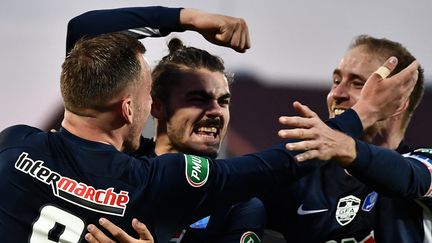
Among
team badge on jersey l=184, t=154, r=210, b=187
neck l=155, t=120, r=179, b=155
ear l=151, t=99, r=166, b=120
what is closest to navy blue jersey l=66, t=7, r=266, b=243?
neck l=155, t=120, r=179, b=155

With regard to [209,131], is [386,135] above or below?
above

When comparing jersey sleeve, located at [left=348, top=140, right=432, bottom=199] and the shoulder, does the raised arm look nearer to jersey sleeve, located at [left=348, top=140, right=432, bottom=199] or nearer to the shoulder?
jersey sleeve, located at [left=348, top=140, right=432, bottom=199]

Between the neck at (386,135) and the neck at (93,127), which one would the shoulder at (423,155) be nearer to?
the neck at (386,135)

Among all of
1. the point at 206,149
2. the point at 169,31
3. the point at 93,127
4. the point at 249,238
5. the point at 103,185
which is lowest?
the point at 249,238

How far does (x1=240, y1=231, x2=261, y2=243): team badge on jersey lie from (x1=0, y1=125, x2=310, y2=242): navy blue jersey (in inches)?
15.0

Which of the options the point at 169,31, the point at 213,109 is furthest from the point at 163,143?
the point at 169,31

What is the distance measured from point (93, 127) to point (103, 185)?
0.24 meters

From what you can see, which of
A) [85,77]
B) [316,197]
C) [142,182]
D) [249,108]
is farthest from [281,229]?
[249,108]

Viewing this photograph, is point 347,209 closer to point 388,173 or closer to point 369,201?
point 369,201

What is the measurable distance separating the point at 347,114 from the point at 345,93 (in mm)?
641

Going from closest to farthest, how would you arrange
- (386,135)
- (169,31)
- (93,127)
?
(93,127) < (169,31) < (386,135)

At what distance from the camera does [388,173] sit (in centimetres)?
282

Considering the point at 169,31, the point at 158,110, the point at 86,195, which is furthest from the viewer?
the point at 158,110

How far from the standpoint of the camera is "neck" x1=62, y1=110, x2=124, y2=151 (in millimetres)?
2768
